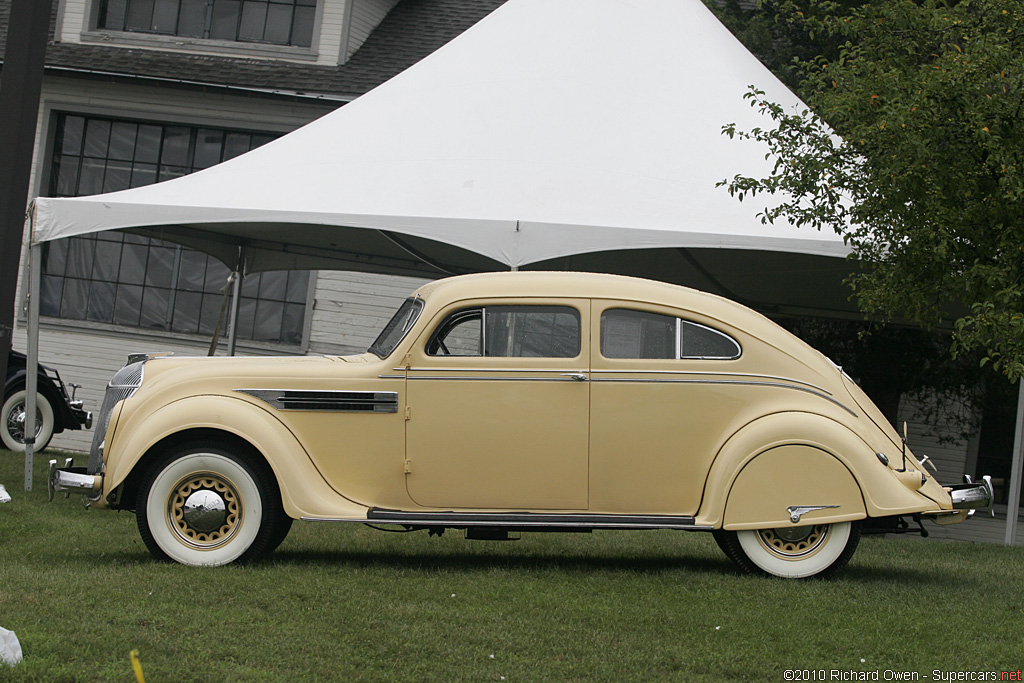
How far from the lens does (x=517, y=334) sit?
620 centimetres

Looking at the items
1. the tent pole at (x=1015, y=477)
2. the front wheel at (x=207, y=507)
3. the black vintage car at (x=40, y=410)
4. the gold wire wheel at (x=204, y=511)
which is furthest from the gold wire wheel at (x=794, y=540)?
the black vintage car at (x=40, y=410)

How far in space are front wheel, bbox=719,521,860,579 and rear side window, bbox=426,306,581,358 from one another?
1.52 m

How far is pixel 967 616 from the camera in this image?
5426 millimetres

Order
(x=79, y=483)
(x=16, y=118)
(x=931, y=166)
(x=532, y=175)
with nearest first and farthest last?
1. (x=16, y=118)
2. (x=79, y=483)
3. (x=931, y=166)
4. (x=532, y=175)

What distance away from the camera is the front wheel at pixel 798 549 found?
20.3 feet

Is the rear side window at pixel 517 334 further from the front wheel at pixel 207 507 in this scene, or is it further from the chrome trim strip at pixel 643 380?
the front wheel at pixel 207 507

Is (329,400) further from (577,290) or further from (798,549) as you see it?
(798,549)

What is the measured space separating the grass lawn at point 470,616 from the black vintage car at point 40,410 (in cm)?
513

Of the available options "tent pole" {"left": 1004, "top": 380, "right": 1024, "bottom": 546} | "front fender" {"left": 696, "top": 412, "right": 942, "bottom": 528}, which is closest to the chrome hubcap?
"front fender" {"left": 696, "top": 412, "right": 942, "bottom": 528}

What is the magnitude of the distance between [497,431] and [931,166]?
347cm

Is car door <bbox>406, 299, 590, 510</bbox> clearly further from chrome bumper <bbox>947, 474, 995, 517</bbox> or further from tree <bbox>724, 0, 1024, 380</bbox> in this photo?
tree <bbox>724, 0, 1024, 380</bbox>

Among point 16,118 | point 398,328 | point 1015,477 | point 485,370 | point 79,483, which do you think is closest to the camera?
point 16,118

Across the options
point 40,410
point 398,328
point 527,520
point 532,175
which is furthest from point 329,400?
point 40,410

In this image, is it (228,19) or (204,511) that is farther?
(228,19)
